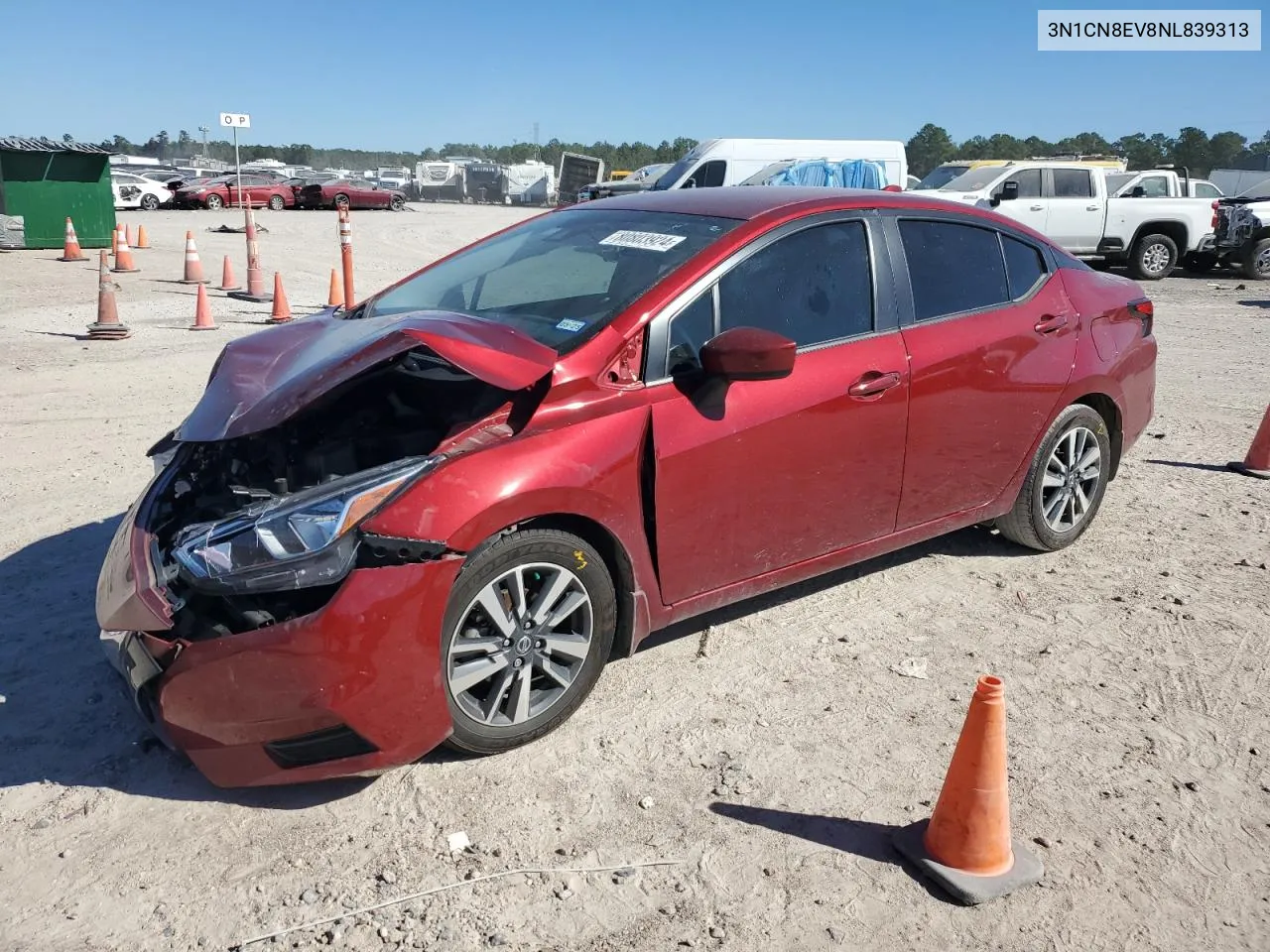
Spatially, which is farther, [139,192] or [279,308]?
[139,192]

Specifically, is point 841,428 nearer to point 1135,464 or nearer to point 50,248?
point 1135,464

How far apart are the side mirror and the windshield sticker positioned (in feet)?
1.96

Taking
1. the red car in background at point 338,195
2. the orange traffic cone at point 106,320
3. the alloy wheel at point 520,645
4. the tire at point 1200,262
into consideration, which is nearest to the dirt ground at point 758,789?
the alloy wheel at point 520,645

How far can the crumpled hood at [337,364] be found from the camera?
10.6 feet

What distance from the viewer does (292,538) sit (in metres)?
2.99

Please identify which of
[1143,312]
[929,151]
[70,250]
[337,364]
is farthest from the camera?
[929,151]

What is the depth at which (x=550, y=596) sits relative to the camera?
3.31m

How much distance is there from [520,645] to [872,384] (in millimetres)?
1702

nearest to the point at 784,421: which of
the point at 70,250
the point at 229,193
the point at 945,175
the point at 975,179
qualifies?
the point at 975,179

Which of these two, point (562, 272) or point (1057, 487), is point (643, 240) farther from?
point (1057, 487)

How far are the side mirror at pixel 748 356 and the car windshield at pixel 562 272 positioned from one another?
0.37m

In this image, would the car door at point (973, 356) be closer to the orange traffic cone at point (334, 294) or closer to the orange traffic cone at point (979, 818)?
the orange traffic cone at point (979, 818)

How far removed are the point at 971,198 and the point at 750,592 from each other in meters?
15.4

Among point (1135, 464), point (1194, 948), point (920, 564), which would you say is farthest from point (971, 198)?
point (1194, 948)
